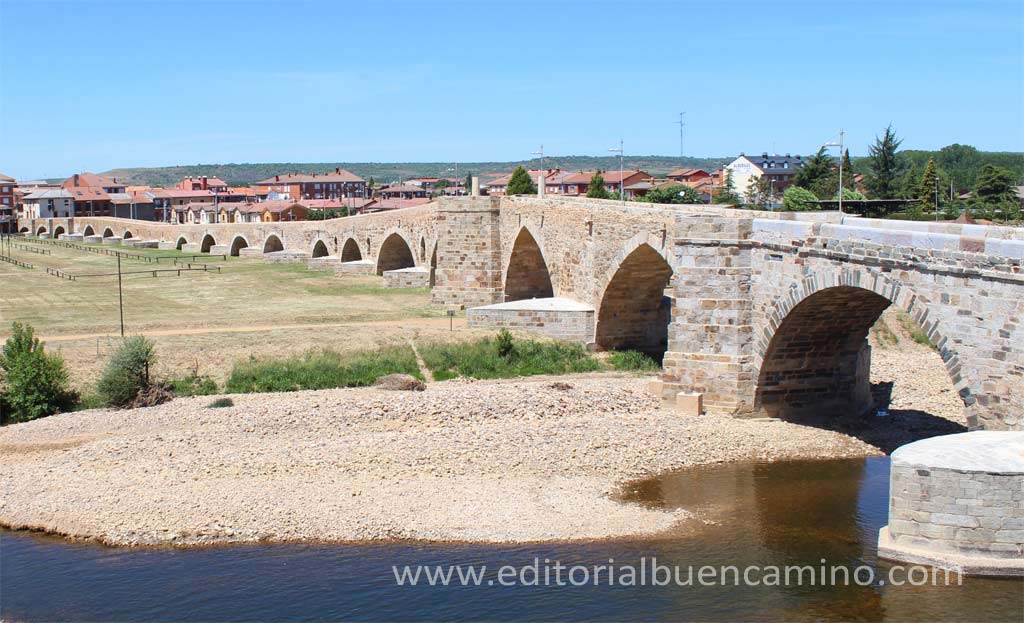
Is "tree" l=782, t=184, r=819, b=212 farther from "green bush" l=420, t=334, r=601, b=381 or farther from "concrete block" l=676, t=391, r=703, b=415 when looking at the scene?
"concrete block" l=676, t=391, r=703, b=415

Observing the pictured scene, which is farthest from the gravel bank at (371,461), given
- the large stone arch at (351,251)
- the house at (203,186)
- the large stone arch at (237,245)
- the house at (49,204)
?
the house at (203,186)

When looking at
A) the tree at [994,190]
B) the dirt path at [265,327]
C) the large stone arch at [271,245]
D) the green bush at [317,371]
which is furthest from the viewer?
the large stone arch at [271,245]

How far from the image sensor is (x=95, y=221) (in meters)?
99.1

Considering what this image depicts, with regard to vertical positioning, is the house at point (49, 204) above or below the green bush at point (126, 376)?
above

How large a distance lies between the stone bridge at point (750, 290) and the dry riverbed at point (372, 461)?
1433mm

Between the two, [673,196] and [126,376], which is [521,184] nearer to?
[673,196]

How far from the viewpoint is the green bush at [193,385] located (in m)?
28.0

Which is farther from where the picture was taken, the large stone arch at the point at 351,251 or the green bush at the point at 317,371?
the large stone arch at the point at 351,251

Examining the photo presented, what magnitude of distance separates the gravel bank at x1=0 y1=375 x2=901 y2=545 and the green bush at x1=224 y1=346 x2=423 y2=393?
1186 millimetres

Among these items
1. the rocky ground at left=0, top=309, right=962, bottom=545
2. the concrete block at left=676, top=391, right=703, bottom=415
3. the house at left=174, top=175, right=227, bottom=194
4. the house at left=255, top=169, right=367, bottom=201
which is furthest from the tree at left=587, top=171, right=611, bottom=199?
the house at left=174, top=175, right=227, bottom=194

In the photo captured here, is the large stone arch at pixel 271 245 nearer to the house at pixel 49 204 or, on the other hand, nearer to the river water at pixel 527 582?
the river water at pixel 527 582

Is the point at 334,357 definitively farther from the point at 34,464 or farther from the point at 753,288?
the point at 753,288

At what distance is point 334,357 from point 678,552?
1660 centimetres

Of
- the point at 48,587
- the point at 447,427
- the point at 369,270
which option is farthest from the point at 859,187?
the point at 48,587
